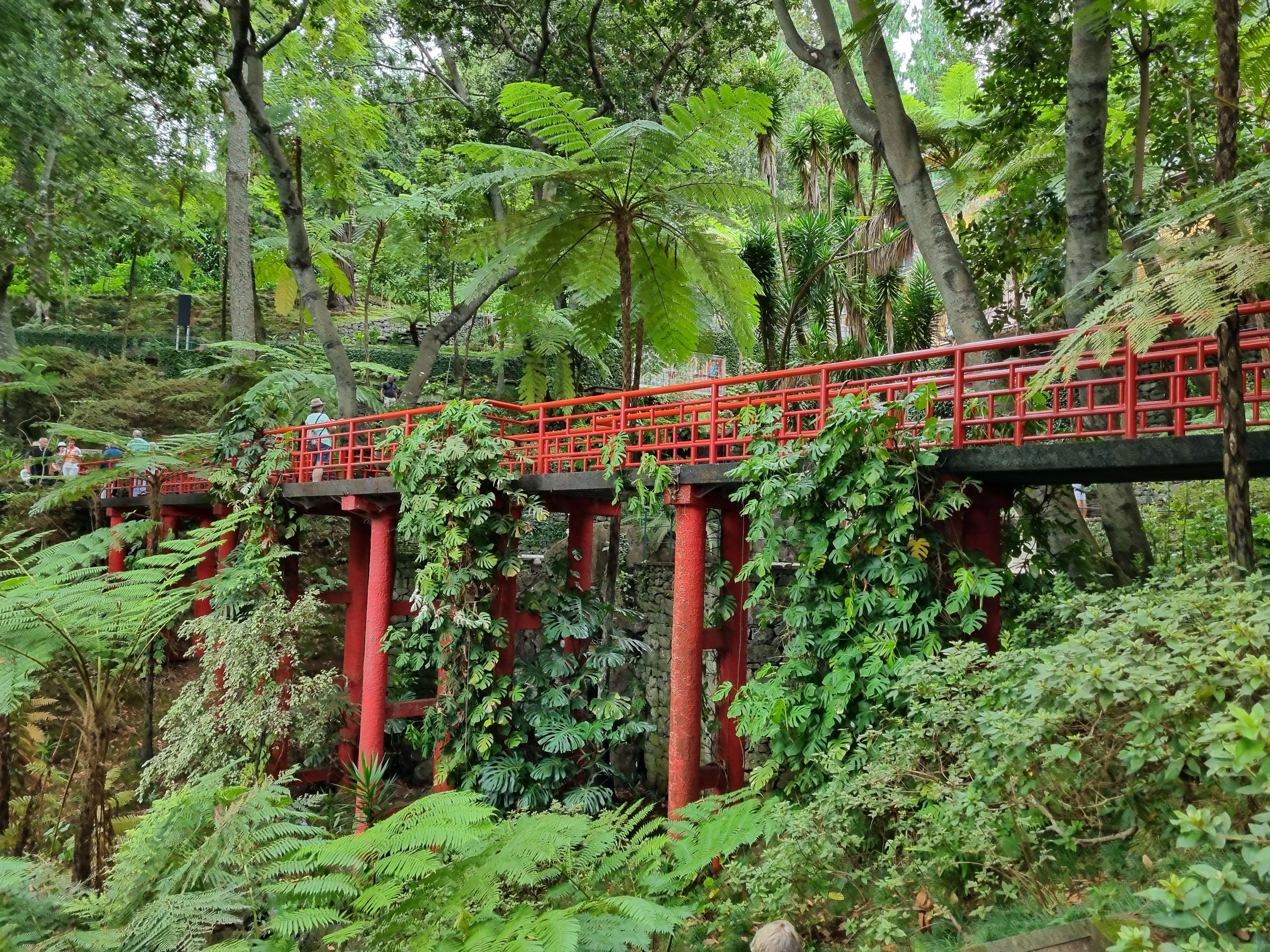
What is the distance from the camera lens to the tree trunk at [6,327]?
58.2ft

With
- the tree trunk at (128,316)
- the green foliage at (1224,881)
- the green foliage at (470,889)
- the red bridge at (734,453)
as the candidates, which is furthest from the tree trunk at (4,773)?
the tree trunk at (128,316)

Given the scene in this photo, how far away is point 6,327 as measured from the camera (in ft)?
61.4

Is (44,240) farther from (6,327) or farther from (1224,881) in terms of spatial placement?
(1224,881)

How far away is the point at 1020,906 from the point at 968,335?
5002 mm

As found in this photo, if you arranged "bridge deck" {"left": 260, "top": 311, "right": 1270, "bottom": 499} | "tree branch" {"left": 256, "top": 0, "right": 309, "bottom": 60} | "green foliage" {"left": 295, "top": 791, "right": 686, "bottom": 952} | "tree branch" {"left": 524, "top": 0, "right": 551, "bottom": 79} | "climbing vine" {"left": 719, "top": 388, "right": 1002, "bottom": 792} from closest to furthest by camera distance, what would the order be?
1. "green foliage" {"left": 295, "top": 791, "right": 686, "bottom": 952}
2. "bridge deck" {"left": 260, "top": 311, "right": 1270, "bottom": 499}
3. "climbing vine" {"left": 719, "top": 388, "right": 1002, "bottom": 792}
4. "tree branch" {"left": 256, "top": 0, "right": 309, "bottom": 60}
5. "tree branch" {"left": 524, "top": 0, "right": 551, "bottom": 79}

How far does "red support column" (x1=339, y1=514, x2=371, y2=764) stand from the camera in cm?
1157

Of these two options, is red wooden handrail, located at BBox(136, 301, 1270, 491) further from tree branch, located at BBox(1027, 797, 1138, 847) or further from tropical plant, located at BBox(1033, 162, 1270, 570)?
tree branch, located at BBox(1027, 797, 1138, 847)

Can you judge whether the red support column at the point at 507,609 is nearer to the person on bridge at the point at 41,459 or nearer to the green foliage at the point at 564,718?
the green foliage at the point at 564,718

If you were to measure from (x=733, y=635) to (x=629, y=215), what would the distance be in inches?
181

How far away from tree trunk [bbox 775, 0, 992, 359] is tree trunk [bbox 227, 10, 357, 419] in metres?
6.90

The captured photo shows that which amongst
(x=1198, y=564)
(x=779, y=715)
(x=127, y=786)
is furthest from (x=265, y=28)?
(x=1198, y=564)

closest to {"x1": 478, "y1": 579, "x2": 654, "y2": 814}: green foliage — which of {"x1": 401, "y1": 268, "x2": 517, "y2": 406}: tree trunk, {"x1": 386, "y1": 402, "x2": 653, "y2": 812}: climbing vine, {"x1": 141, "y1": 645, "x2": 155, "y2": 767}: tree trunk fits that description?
{"x1": 386, "y1": 402, "x2": 653, "y2": 812}: climbing vine

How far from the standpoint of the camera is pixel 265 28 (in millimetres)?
17266

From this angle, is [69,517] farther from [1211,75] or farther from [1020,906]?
[1211,75]
